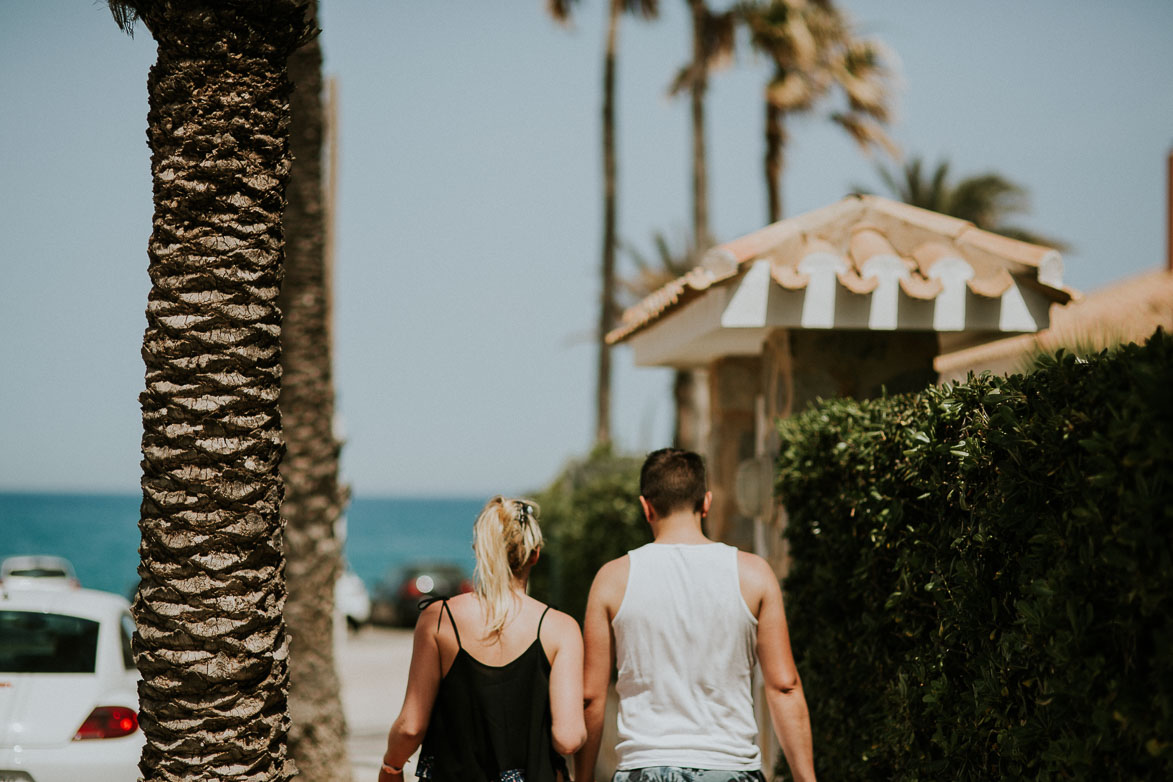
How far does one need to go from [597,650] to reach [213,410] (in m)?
1.52

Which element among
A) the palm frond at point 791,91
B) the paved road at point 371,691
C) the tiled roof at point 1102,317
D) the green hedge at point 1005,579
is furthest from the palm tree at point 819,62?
the green hedge at point 1005,579

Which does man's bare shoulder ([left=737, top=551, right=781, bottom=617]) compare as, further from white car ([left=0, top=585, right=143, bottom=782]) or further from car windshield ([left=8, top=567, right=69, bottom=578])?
car windshield ([left=8, top=567, right=69, bottom=578])

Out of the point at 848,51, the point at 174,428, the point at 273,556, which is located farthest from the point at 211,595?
the point at 848,51

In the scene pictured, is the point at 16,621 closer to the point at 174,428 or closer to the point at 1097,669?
the point at 174,428

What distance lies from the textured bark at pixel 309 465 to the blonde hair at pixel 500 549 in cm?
483

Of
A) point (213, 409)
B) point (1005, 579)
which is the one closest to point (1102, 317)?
point (1005, 579)

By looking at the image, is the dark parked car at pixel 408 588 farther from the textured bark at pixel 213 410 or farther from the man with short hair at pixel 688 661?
the man with short hair at pixel 688 661

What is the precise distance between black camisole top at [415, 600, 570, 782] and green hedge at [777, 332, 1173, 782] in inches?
52.4

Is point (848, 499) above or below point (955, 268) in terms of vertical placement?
below

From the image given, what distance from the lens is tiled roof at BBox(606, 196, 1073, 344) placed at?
22.2 ft

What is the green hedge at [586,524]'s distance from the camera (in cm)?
1418

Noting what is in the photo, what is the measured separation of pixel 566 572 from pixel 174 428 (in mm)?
12635

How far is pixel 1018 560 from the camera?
3.52m

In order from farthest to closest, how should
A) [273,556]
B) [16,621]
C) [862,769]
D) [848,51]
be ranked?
[848,51], [16,621], [862,769], [273,556]
